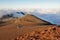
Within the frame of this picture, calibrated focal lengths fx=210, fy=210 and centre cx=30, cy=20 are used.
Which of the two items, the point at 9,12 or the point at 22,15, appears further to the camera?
the point at 9,12

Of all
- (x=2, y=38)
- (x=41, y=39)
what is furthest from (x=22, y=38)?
(x=2, y=38)

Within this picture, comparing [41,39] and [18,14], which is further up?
[41,39]

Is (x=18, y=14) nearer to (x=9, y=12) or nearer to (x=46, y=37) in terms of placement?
(x=9, y=12)

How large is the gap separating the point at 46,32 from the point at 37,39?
809mm

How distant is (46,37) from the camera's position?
35.4ft

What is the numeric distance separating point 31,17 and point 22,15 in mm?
1882

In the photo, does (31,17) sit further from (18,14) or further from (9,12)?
(9,12)

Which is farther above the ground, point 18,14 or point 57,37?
point 57,37

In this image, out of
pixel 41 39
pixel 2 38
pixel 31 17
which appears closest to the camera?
pixel 41 39

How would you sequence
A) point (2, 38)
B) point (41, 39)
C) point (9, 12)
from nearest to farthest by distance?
point (41, 39)
point (2, 38)
point (9, 12)

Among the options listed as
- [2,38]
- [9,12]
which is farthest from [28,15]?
[2,38]

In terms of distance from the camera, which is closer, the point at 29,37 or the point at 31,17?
the point at 29,37

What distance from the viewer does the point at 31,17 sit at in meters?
33.9

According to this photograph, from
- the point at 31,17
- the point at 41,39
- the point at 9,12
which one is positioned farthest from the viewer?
the point at 9,12
